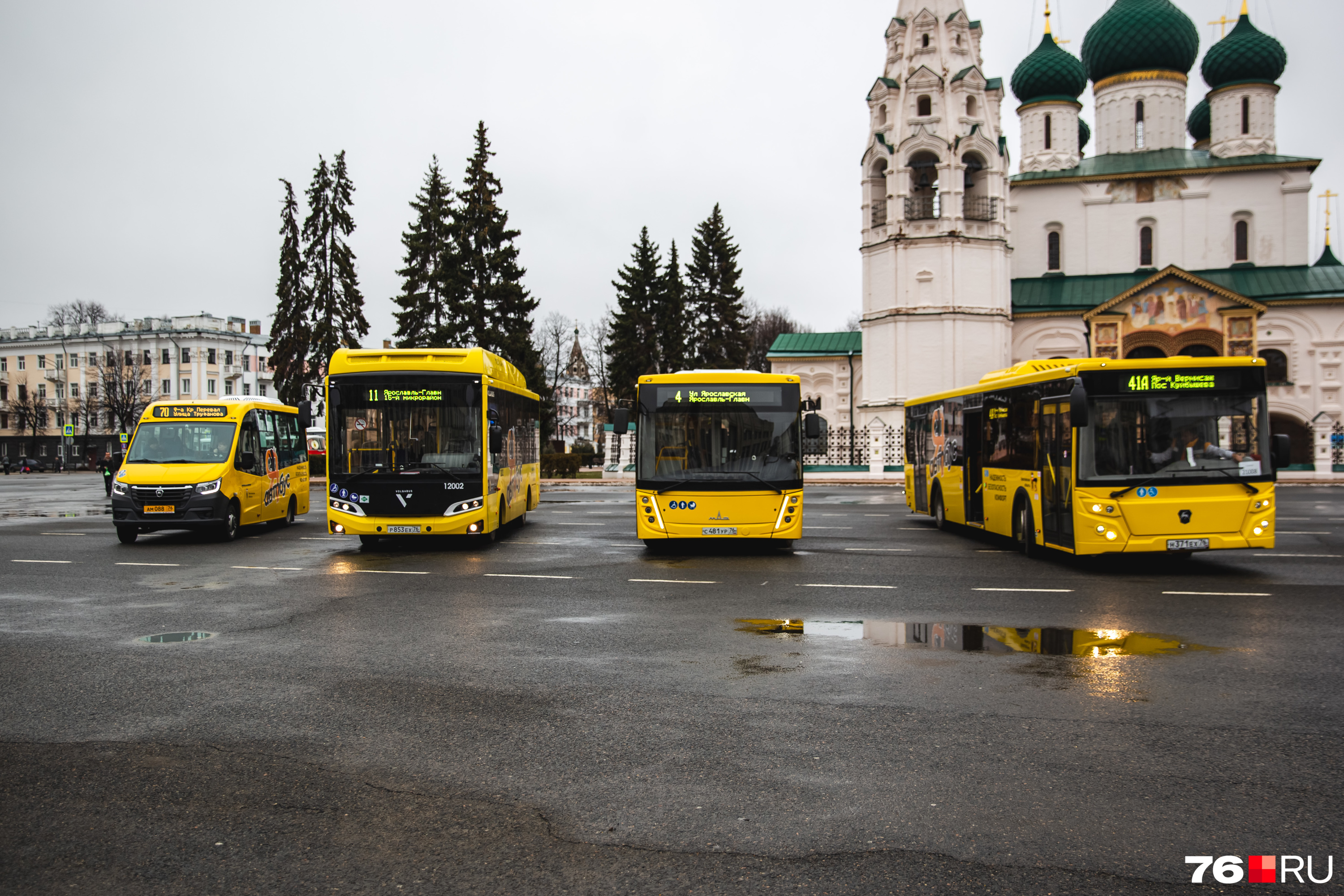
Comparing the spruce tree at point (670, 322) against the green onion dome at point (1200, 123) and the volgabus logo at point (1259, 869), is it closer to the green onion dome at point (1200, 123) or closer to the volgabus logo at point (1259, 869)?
the green onion dome at point (1200, 123)

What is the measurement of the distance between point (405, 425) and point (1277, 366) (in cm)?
5057

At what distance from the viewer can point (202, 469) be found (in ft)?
60.5

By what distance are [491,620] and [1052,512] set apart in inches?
321

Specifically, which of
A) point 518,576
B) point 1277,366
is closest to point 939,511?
point 518,576

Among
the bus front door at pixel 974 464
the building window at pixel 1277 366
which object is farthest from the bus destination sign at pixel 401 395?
the building window at pixel 1277 366

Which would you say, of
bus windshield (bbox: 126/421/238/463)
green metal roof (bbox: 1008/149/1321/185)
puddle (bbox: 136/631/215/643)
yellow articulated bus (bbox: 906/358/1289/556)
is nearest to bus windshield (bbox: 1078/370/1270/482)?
yellow articulated bus (bbox: 906/358/1289/556)

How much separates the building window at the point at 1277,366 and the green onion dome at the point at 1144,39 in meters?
15.7

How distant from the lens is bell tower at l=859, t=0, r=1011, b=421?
51.2m

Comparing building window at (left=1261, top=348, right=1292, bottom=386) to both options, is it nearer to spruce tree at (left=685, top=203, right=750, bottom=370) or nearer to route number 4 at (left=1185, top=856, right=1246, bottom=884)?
spruce tree at (left=685, top=203, right=750, bottom=370)

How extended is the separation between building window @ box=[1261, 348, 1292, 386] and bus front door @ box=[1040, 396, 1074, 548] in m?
45.1

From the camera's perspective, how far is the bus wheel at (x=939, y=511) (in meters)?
20.1

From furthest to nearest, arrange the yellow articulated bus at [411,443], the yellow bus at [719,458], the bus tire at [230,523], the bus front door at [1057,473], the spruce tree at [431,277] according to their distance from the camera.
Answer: the spruce tree at [431,277] → the bus tire at [230,523] → the yellow articulated bus at [411,443] → the yellow bus at [719,458] → the bus front door at [1057,473]

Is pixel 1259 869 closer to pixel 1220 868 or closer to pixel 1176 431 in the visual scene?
pixel 1220 868

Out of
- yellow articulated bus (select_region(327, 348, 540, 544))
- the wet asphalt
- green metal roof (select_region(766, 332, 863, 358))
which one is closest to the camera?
the wet asphalt
